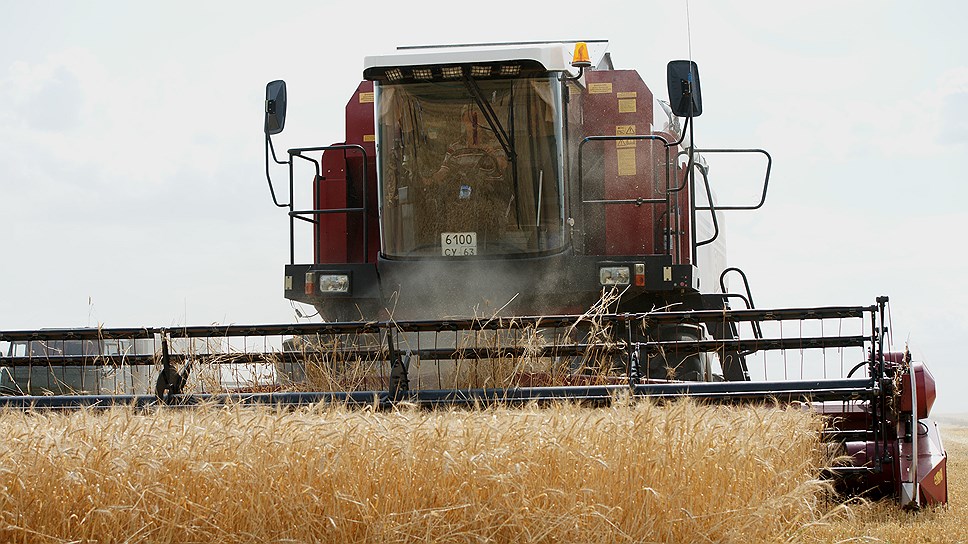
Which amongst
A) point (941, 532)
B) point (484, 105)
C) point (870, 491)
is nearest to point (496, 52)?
point (484, 105)

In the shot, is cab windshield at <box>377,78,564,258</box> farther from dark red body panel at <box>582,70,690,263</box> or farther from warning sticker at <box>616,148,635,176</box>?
warning sticker at <box>616,148,635,176</box>

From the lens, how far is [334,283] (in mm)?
7586

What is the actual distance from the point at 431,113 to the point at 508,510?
4.31m

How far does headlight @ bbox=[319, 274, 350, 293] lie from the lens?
7.57 m

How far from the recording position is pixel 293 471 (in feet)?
11.8

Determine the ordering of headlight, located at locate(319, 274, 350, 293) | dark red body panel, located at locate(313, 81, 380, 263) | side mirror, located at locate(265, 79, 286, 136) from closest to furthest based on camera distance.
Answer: headlight, located at locate(319, 274, 350, 293) → side mirror, located at locate(265, 79, 286, 136) → dark red body panel, located at locate(313, 81, 380, 263)

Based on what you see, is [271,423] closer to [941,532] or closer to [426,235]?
[941,532]

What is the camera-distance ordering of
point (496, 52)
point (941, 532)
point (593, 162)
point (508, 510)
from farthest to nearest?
point (593, 162) → point (496, 52) → point (941, 532) → point (508, 510)

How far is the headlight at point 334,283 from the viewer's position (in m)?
7.57

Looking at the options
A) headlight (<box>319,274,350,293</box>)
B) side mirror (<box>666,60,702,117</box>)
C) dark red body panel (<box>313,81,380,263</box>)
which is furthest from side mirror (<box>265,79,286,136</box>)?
side mirror (<box>666,60,702,117</box>)

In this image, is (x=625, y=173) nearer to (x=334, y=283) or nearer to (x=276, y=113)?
(x=334, y=283)

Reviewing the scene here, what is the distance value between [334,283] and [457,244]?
0.94 m

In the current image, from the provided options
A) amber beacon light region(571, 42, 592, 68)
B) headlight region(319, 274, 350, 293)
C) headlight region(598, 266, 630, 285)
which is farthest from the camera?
headlight region(319, 274, 350, 293)

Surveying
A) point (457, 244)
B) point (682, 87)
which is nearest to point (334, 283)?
point (457, 244)
